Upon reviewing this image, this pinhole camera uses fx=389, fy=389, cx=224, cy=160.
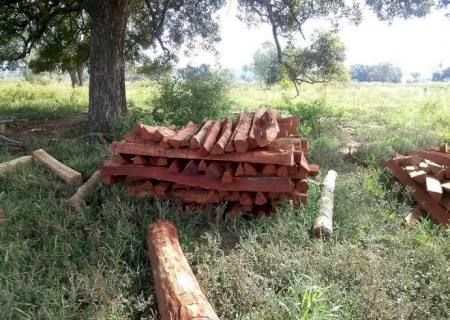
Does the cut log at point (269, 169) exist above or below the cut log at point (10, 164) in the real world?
above

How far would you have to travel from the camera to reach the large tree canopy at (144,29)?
886 cm

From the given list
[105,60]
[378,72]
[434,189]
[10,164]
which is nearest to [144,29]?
[105,60]

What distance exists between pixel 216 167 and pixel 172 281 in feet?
6.09

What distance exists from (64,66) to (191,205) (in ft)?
39.5

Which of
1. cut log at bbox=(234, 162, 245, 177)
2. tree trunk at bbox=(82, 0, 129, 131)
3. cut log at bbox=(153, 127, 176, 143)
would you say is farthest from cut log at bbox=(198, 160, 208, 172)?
tree trunk at bbox=(82, 0, 129, 131)

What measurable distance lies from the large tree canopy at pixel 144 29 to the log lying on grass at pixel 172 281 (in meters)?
5.93

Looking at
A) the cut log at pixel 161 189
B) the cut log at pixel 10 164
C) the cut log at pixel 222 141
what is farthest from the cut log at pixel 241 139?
the cut log at pixel 10 164

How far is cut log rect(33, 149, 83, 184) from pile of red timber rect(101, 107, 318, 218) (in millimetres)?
648

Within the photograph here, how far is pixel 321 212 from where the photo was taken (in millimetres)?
4387

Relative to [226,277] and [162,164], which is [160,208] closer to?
[162,164]

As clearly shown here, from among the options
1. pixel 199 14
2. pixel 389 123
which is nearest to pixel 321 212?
pixel 389 123

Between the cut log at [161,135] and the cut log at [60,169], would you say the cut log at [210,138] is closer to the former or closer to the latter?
the cut log at [161,135]

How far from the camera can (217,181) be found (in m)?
4.51

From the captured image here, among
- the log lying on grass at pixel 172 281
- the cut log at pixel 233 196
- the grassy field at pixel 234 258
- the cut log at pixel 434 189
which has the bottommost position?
the grassy field at pixel 234 258
